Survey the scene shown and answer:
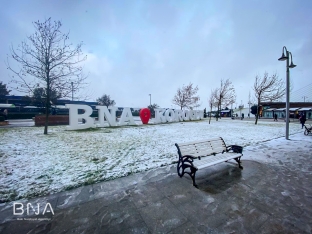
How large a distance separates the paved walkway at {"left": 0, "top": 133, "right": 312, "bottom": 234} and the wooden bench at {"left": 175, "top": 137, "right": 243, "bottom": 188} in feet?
1.22

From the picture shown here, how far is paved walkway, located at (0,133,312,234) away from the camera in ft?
6.53

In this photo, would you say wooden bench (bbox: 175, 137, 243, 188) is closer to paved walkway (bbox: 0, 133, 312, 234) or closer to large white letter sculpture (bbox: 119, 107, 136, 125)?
paved walkway (bbox: 0, 133, 312, 234)

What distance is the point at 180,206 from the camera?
2.42m

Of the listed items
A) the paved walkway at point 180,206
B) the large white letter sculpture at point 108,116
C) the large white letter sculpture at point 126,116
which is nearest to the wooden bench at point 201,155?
the paved walkway at point 180,206

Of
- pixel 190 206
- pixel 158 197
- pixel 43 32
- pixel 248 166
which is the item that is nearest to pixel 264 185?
pixel 248 166

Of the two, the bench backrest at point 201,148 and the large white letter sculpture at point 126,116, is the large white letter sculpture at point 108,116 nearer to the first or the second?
the large white letter sculpture at point 126,116

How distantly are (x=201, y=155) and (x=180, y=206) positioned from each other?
5.23 feet

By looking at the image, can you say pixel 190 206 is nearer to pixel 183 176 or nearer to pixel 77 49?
pixel 183 176

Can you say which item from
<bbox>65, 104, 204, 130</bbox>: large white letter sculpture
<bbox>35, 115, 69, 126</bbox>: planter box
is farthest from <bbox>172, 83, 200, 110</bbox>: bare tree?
<bbox>35, 115, 69, 126</bbox>: planter box

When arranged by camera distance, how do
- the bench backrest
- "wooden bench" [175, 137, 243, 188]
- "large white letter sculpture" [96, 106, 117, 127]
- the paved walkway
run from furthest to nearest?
"large white letter sculpture" [96, 106, 117, 127]
the bench backrest
"wooden bench" [175, 137, 243, 188]
the paved walkway

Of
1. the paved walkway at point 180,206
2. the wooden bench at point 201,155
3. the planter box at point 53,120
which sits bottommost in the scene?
the paved walkway at point 180,206

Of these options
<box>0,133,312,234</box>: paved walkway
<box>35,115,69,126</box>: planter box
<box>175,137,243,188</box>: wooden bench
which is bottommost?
<box>0,133,312,234</box>: paved walkway

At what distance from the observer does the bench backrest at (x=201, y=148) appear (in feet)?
11.6

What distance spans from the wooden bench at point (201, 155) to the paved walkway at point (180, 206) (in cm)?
37
